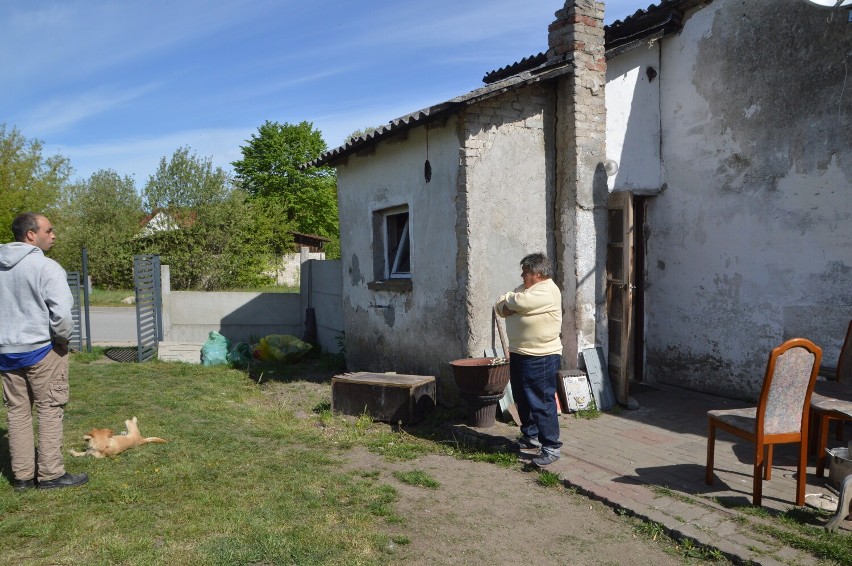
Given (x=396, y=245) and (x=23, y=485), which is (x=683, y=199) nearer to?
(x=396, y=245)

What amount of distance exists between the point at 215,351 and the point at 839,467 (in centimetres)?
943

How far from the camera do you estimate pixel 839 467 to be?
14.3 feet

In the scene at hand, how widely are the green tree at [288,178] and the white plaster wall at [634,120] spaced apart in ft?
123

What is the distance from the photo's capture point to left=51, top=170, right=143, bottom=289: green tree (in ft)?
101

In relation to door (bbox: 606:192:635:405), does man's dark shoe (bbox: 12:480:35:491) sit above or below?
below

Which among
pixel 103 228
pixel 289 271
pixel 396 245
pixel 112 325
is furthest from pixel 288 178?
pixel 396 245

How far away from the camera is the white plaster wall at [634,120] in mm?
7801

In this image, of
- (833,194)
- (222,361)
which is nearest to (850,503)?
(833,194)

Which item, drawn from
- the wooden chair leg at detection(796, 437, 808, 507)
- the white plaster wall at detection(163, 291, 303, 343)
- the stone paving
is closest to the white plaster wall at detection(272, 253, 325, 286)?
the white plaster wall at detection(163, 291, 303, 343)

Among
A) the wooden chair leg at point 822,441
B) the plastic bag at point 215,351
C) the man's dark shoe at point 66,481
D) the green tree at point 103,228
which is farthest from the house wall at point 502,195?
the green tree at point 103,228

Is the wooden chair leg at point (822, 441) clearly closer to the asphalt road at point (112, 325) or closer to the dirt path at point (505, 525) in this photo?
the dirt path at point (505, 525)

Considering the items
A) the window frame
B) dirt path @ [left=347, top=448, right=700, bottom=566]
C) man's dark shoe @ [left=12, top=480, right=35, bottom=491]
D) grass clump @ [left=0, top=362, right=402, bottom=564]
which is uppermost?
the window frame

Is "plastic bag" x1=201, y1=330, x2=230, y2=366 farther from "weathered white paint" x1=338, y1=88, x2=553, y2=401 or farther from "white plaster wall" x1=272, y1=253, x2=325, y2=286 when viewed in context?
"white plaster wall" x1=272, y1=253, x2=325, y2=286

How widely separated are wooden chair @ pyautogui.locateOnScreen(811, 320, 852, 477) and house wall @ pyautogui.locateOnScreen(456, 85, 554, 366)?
3059mm
